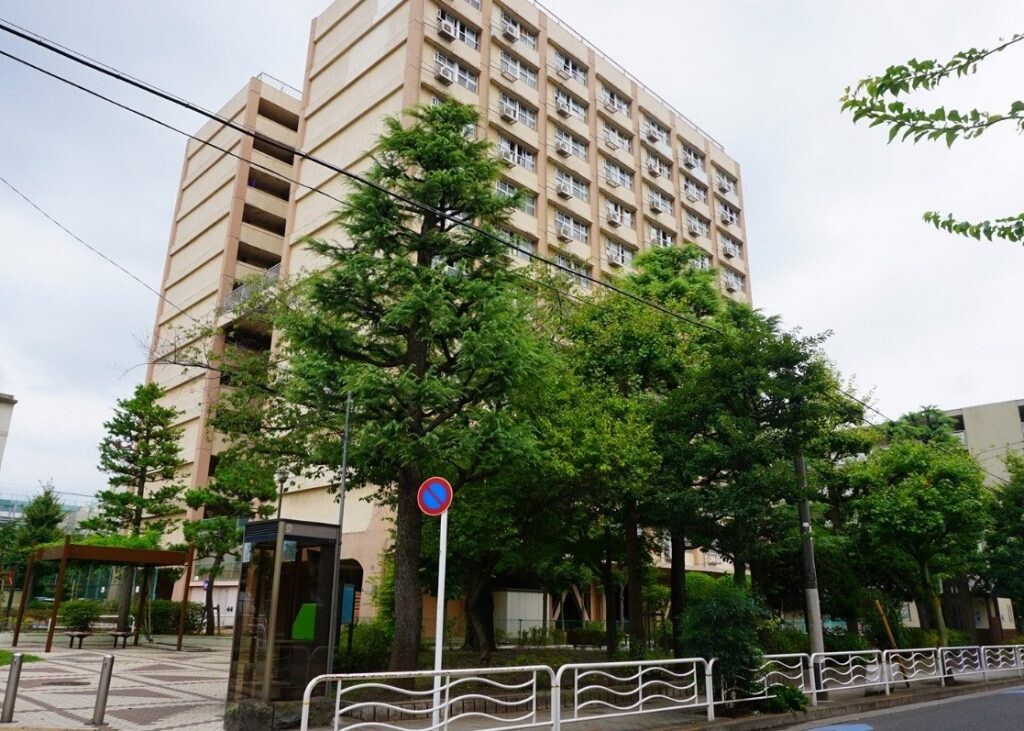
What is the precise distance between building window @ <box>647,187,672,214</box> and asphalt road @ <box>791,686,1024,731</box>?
35.5 metres

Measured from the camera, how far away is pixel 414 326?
505 inches

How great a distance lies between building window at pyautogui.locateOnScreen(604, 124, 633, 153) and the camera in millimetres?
44812

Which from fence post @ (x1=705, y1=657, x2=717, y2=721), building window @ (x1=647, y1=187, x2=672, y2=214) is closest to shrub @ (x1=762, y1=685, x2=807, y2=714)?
fence post @ (x1=705, y1=657, x2=717, y2=721)

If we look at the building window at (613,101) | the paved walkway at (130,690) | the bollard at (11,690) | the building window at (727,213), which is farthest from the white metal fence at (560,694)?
the building window at (727,213)

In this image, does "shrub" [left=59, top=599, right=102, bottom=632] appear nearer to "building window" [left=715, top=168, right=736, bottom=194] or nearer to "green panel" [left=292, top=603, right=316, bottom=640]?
"green panel" [left=292, top=603, right=316, bottom=640]

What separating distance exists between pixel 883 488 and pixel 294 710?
1771cm

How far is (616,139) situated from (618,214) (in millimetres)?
5398

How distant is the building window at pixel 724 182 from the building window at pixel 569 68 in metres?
15.0

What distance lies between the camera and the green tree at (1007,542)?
26.4 m

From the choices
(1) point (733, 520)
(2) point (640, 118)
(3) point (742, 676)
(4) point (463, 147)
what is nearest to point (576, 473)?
(1) point (733, 520)

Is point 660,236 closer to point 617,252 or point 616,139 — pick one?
point 617,252

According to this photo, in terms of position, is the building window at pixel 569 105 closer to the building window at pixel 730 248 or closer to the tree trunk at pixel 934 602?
the building window at pixel 730 248

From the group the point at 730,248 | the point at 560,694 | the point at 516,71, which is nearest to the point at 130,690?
the point at 560,694

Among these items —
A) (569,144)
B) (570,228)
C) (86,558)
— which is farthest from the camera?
(569,144)
